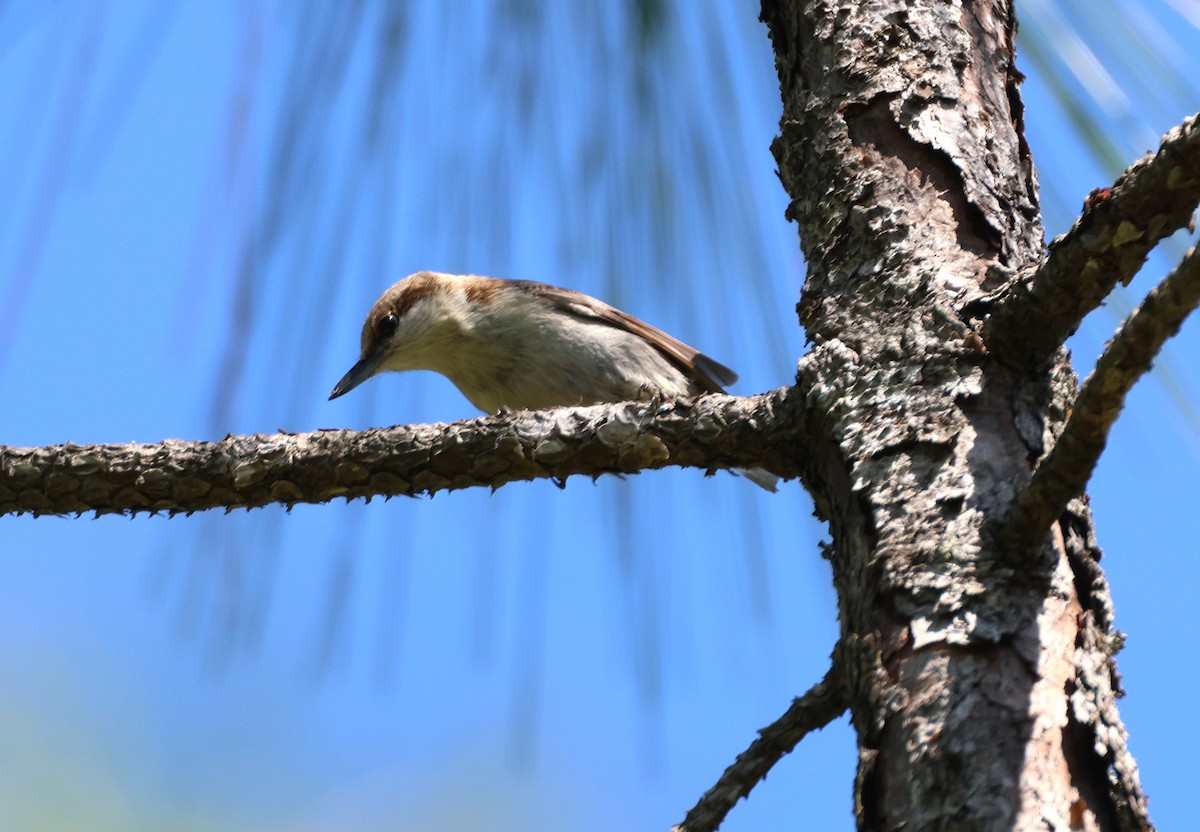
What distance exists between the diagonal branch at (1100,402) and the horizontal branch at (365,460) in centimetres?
60

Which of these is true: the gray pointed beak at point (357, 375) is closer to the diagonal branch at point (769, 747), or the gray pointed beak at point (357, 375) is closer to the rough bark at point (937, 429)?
the rough bark at point (937, 429)

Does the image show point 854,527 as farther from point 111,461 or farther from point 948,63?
point 111,461

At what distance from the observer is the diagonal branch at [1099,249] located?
4.80 feet

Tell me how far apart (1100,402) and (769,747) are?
0.63 m

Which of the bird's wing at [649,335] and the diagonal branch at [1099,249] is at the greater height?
the bird's wing at [649,335]

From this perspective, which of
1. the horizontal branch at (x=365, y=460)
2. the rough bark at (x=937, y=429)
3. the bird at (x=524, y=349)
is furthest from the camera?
the bird at (x=524, y=349)

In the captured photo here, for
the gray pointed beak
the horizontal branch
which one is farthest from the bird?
the horizontal branch

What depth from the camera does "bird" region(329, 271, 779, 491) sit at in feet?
14.3

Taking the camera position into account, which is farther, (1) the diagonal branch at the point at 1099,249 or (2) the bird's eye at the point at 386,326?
(2) the bird's eye at the point at 386,326

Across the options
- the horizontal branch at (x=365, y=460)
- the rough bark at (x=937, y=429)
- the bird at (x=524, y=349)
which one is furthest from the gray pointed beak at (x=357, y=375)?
the rough bark at (x=937, y=429)

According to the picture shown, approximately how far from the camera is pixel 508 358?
4547 mm

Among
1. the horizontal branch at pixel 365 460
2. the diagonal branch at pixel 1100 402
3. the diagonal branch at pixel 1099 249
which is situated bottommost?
the diagonal branch at pixel 1100 402

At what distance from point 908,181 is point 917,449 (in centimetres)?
57

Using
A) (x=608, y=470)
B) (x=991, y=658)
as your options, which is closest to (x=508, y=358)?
(x=608, y=470)
